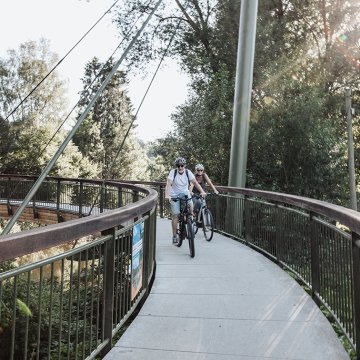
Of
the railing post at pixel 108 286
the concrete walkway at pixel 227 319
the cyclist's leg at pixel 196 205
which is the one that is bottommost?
the concrete walkway at pixel 227 319

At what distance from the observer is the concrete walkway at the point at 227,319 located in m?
3.55

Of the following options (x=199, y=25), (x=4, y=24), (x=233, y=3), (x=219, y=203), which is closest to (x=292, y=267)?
(x=219, y=203)

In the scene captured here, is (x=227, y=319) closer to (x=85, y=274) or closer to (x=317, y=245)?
(x=317, y=245)

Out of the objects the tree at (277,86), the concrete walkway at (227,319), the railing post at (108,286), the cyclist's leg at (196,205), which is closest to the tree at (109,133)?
the tree at (277,86)

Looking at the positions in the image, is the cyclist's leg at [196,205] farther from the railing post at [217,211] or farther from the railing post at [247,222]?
the railing post at [217,211]

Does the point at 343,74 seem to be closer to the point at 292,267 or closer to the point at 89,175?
the point at 292,267

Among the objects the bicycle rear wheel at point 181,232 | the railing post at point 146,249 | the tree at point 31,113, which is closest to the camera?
the railing post at point 146,249

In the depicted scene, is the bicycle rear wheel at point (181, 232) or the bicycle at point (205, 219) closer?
the bicycle rear wheel at point (181, 232)

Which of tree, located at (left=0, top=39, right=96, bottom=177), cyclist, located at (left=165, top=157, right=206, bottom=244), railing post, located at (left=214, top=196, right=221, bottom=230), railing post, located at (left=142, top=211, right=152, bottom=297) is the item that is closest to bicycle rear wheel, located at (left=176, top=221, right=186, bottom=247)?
cyclist, located at (left=165, top=157, right=206, bottom=244)

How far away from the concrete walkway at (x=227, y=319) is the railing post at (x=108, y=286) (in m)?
0.17

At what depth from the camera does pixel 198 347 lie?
12.0ft

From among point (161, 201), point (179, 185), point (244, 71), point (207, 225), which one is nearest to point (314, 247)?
point (179, 185)

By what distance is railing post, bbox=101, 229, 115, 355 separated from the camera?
344cm

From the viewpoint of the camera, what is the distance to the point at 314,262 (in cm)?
484
